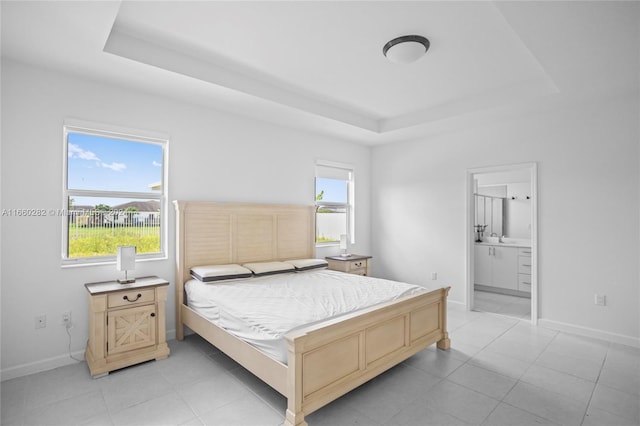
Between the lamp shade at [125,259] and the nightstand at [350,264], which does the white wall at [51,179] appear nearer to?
the lamp shade at [125,259]

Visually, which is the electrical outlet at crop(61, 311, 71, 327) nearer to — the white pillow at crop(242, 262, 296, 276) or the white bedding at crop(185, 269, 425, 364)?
the white bedding at crop(185, 269, 425, 364)

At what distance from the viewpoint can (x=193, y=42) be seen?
108 inches

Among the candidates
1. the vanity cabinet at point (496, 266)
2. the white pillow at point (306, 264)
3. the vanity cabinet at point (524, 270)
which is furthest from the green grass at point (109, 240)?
the vanity cabinet at point (524, 270)

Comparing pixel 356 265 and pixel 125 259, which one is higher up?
pixel 125 259

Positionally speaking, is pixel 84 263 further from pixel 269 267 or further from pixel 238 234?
pixel 269 267

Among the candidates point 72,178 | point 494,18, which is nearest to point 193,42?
point 72,178

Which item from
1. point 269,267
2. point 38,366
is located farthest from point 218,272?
point 38,366

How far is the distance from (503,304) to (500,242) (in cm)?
149

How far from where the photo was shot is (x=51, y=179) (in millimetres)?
2881

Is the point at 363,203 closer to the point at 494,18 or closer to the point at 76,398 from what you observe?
the point at 494,18

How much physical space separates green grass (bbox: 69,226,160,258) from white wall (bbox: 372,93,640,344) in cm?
376

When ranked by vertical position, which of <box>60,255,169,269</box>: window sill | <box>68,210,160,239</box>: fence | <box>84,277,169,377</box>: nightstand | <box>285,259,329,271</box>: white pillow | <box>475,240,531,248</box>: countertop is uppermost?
<box>68,210,160,239</box>: fence

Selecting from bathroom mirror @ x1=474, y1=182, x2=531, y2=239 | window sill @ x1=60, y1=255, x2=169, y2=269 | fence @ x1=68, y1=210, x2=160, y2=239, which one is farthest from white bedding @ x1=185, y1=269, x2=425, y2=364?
bathroom mirror @ x1=474, y1=182, x2=531, y2=239

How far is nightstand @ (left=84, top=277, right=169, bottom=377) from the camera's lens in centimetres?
272
